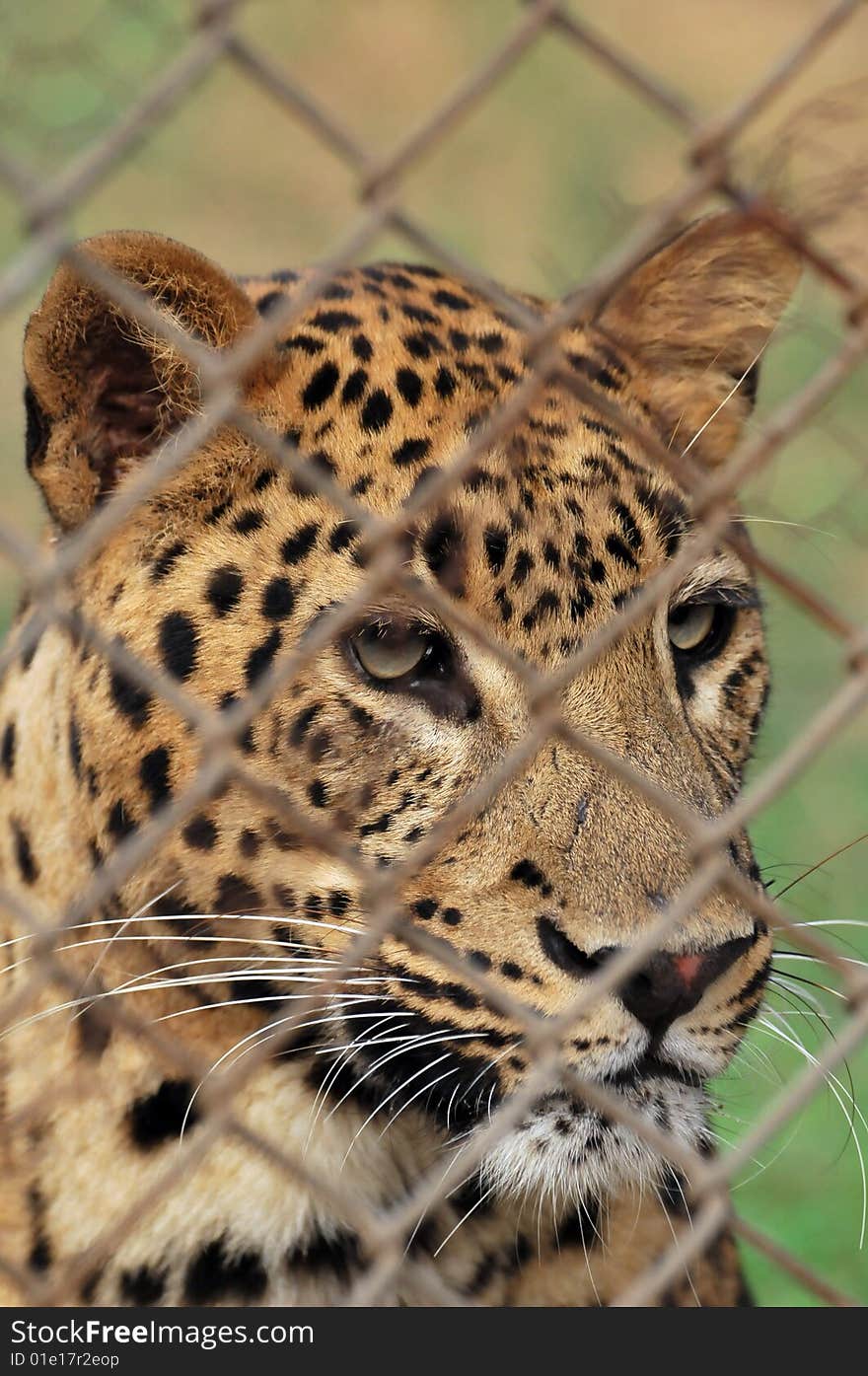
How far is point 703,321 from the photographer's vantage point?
3166mm

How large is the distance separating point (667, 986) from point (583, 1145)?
1.31 ft

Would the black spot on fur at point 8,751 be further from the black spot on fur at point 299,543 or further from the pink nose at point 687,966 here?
the pink nose at point 687,966

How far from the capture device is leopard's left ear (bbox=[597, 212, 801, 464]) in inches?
115

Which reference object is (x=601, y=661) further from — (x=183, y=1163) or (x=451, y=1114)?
(x=183, y=1163)

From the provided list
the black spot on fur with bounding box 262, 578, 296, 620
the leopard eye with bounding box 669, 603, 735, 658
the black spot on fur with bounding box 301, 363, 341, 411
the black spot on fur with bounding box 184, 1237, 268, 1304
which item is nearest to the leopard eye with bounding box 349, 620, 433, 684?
the black spot on fur with bounding box 262, 578, 296, 620

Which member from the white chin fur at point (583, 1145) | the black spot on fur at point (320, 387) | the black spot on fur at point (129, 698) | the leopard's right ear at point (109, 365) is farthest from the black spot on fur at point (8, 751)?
the white chin fur at point (583, 1145)

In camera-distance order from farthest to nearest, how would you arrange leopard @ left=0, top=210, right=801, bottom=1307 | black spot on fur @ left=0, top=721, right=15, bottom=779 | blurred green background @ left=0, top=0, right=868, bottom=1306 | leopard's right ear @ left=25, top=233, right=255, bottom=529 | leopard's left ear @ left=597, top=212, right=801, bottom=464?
black spot on fur @ left=0, top=721, right=15, bottom=779
leopard's left ear @ left=597, top=212, right=801, bottom=464
leopard @ left=0, top=210, right=801, bottom=1307
leopard's right ear @ left=25, top=233, right=255, bottom=529
blurred green background @ left=0, top=0, right=868, bottom=1306

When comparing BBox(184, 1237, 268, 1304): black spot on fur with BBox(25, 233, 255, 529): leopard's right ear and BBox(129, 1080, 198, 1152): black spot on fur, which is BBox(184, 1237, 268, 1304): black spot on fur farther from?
BBox(25, 233, 255, 529): leopard's right ear

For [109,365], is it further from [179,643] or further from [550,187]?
[550,187]

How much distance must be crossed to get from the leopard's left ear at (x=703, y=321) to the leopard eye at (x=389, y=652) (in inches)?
25.8

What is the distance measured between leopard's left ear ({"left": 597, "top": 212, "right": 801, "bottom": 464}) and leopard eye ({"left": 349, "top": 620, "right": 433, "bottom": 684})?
0.66 metres

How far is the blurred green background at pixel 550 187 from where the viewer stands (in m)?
2.28

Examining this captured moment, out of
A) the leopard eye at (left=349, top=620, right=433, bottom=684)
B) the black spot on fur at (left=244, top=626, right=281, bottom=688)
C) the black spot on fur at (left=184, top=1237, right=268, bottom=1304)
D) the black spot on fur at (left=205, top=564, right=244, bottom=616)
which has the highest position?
the leopard eye at (left=349, top=620, right=433, bottom=684)

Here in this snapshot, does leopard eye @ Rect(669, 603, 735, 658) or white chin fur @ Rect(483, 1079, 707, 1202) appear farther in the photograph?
leopard eye @ Rect(669, 603, 735, 658)
